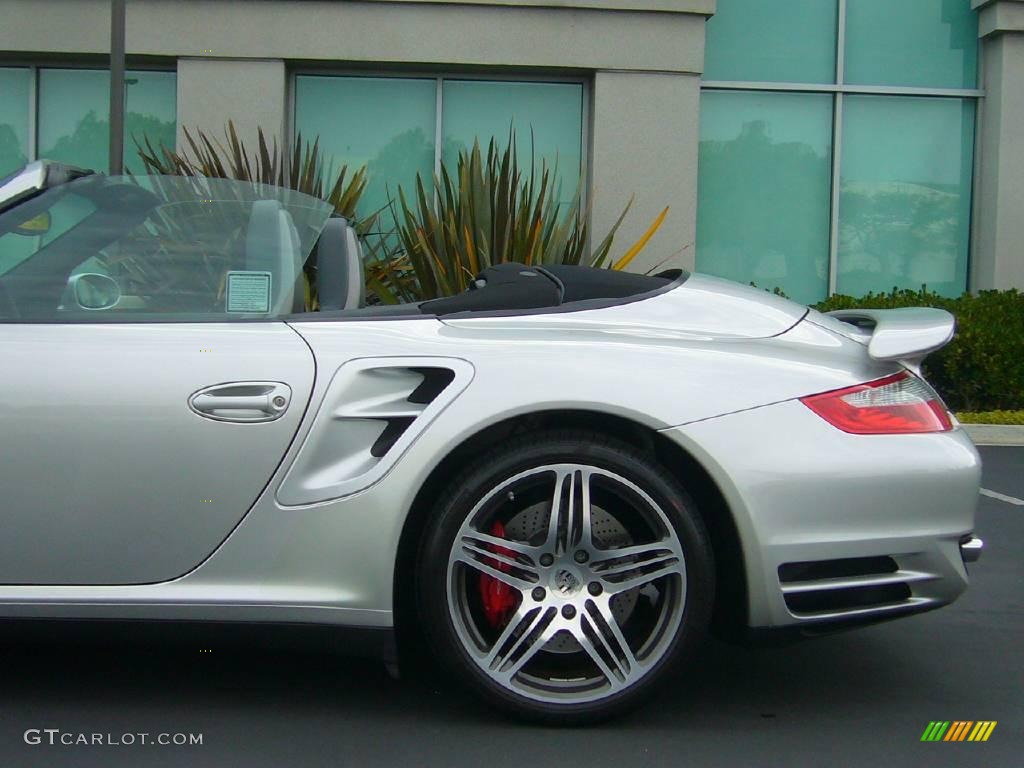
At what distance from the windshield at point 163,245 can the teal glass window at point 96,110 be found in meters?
8.43

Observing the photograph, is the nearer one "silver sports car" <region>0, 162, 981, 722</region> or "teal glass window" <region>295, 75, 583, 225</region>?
"silver sports car" <region>0, 162, 981, 722</region>

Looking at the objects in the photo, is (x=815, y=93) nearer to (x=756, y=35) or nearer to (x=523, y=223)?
(x=756, y=35)

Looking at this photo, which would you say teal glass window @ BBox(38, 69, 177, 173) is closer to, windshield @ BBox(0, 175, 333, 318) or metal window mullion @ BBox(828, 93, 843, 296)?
metal window mullion @ BBox(828, 93, 843, 296)

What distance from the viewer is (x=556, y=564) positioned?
286cm

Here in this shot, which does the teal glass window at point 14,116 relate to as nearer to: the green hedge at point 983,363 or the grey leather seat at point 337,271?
the green hedge at point 983,363

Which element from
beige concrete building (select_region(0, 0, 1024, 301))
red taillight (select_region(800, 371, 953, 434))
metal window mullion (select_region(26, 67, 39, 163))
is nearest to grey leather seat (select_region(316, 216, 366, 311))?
red taillight (select_region(800, 371, 953, 434))

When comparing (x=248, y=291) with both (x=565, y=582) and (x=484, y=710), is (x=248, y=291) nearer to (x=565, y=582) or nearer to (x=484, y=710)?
(x=565, y=582)

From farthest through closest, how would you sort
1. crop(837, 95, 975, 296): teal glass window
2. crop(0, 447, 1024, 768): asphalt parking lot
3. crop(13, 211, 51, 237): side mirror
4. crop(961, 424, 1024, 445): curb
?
crop(837, 95, 975, 296): teal glass window
crop(961, 424, 1024, 445): curb
crop(13, 211, 51, 237): side mirror
crop(0, 447, 1024, 768): asphalt parking lot

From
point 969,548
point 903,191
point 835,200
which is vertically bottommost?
point 969,548

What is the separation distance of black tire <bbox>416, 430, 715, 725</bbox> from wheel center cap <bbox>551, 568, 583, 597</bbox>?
23mm

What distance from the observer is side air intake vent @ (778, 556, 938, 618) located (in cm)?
279

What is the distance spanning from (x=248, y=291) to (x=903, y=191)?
33.6ft

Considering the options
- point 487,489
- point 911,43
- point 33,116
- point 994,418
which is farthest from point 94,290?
point 911,43

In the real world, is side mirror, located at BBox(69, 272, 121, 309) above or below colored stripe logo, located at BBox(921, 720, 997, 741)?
above
